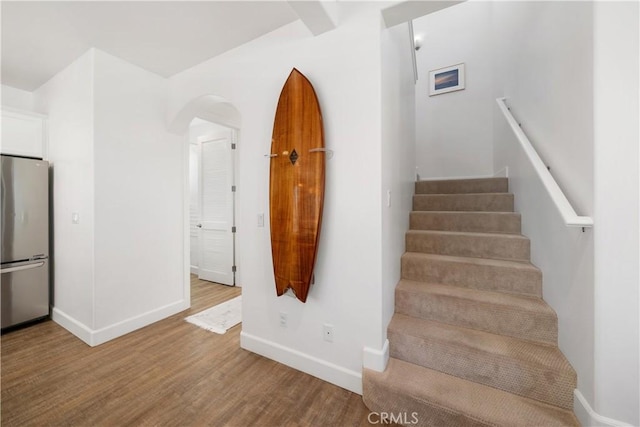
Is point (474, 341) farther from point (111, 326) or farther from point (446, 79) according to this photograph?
point (446, 79)

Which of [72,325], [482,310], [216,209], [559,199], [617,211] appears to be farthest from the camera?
[216,209]

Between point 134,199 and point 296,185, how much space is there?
72.9 inches

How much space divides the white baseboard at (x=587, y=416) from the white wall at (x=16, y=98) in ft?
18.3

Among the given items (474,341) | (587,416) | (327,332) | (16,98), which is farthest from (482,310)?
(16,98)

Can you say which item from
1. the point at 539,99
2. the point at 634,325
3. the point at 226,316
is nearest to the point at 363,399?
the point at 634,325

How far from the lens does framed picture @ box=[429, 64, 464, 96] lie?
3.79 meters

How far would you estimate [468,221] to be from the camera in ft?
7.93

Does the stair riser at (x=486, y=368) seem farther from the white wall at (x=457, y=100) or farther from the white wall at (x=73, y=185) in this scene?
the white wall at (x=457, y=100)

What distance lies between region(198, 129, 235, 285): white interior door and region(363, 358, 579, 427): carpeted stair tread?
2862 millimetres

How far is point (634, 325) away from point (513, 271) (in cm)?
75

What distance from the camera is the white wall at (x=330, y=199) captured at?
161 cm

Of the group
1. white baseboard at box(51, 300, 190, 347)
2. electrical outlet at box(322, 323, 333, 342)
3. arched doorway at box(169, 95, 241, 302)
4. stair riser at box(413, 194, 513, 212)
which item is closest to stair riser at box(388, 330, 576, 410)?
electrical outlet at box(322, 323, 333, 342)

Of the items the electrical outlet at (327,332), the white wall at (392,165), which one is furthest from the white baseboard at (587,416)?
the electrical outlet at (327,332)

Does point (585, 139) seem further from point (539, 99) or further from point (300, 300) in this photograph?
point (300, 300)
